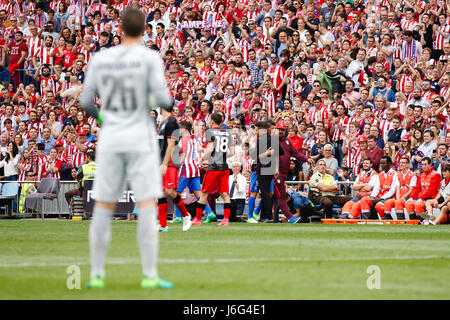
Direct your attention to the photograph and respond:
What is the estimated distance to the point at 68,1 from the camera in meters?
31.5

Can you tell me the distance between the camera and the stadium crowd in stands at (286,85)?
20.7m

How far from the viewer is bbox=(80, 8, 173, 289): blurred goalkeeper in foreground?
6949 mm

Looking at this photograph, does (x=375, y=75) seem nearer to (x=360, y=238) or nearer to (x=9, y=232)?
(x=360, y=238)

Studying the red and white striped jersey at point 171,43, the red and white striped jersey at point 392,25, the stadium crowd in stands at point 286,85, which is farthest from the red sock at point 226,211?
the red and white striped jersey at point 171,43

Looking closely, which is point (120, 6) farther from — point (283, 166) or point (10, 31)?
point (283, 166)

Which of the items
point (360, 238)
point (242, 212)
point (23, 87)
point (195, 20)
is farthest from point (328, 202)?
point (23, 87)

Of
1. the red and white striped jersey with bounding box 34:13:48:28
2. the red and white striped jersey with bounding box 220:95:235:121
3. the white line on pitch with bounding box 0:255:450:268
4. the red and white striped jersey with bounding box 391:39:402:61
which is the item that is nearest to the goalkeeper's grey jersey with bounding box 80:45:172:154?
the white line on pitch with bounding box 0:255:450:268

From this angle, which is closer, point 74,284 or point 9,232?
point 74,284

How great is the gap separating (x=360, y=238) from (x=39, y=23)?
2071cm

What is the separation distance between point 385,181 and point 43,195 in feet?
29.8

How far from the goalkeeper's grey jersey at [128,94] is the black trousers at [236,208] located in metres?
14.2

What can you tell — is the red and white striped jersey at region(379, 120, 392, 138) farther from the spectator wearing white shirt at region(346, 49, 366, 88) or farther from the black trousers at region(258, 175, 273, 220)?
the black trousers at region(258, 175, 273, 220)

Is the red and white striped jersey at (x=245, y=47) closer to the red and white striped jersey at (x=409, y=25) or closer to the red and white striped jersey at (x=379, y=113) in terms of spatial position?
the red and white striped jersey at (x=409, y=25)

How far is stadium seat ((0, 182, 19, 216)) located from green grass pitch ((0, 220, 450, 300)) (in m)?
8.61
